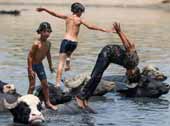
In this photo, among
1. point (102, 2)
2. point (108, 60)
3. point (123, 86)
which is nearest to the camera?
point (108, 60)

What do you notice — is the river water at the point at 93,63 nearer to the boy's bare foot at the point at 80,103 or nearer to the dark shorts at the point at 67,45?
the boy's bare foot at the point at 80,103

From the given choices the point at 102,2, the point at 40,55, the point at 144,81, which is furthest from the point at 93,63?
the point at 102,2

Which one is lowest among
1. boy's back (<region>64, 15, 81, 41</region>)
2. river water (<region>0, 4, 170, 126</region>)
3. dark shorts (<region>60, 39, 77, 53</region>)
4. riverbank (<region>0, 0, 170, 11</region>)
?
riverbank (<region>0, 0, 170, 11</region>)

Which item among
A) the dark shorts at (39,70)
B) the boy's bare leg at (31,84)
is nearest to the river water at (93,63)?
the boy's bare leg at (31,84)

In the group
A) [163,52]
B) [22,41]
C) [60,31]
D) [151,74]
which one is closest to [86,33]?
[60,31]

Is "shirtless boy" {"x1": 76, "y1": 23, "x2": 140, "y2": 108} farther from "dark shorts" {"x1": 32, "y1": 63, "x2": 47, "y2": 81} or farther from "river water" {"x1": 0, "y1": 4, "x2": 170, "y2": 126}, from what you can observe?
"dark shorts" {"x1": 32, "y1": 63, "x2": 47, "y2": 81}

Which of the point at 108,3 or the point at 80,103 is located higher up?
the point at 80,103

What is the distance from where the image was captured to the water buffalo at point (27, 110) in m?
14.2

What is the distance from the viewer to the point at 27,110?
571 inches

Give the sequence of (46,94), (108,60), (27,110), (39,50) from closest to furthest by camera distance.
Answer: (27,110) → (39,50) → (46,94) → (108,60)

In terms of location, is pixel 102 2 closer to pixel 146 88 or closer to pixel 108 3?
pixel 108 3

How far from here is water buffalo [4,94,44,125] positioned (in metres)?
14.2

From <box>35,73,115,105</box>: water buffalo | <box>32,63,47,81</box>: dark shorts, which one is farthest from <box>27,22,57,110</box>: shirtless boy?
<box>35,73,115,105</box>: water buffalo

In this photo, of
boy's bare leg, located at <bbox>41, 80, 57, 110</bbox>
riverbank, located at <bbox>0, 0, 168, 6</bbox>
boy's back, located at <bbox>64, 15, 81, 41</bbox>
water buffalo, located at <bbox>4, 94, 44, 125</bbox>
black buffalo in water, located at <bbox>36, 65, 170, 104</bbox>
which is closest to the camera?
water buffalo, located at <bbox>4, 94, 44, 125</bbox>
